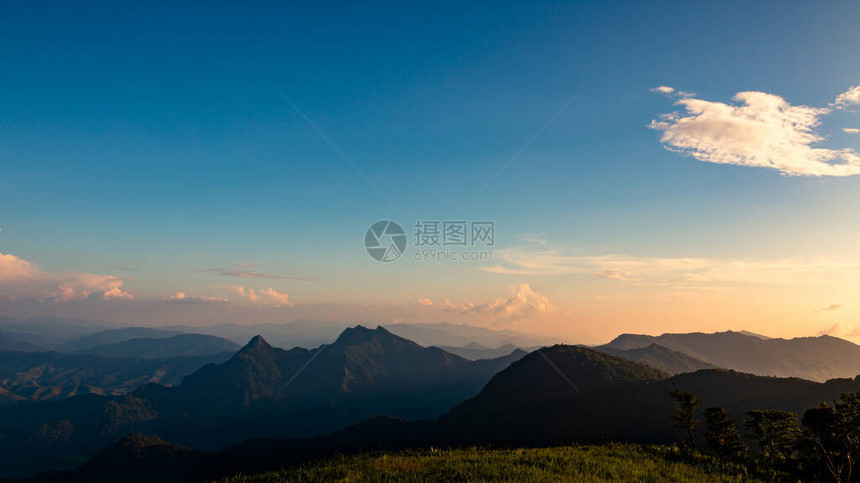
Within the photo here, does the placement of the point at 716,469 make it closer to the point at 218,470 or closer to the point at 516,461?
the point at 516,461

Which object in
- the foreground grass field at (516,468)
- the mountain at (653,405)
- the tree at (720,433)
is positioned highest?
the foreground grass field at (516,468)

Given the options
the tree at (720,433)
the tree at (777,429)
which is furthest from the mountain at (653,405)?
the tree at (720,433)

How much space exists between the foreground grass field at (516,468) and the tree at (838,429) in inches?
188

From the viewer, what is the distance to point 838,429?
773 inches

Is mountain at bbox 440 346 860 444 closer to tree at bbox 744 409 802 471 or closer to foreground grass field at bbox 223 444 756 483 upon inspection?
tree at bbox 744 409 802 471

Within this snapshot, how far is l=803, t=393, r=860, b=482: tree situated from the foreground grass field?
15.7 feet

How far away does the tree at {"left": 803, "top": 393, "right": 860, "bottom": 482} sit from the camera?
1953 centimetres

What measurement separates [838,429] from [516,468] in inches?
700

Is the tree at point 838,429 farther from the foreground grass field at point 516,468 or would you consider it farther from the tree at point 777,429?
the tree at point 777,429

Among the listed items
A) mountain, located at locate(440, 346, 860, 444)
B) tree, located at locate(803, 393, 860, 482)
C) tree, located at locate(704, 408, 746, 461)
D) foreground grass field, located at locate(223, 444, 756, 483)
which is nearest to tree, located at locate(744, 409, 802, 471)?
tree, located at locate(704, 408, 746, 461)

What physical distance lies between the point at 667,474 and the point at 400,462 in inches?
452

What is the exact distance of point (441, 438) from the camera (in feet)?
656

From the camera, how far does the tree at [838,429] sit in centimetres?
1953

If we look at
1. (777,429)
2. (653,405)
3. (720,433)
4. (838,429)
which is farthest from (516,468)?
(653,405)
